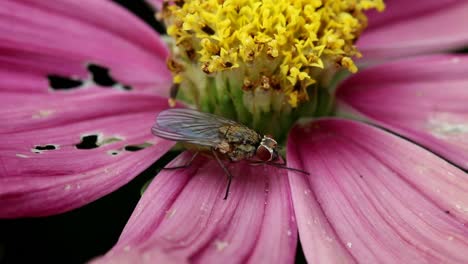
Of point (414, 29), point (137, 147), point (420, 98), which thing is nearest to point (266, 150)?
point (137, 147)

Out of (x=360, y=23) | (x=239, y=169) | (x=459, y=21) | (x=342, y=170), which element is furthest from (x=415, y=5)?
(x=239, y=169)

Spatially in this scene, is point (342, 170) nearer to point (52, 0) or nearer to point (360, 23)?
point (360, 23)

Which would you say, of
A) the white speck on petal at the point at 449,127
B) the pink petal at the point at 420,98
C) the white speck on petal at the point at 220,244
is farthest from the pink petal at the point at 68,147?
the white speck on petal at the point at 449,127

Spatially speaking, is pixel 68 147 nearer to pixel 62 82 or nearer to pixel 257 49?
pixel 62 82

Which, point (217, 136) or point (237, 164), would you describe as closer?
point (217, 136)

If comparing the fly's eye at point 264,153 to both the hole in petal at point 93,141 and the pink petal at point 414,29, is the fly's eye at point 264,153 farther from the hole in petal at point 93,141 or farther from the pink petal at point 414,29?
A: the pink petal at point 414,29
